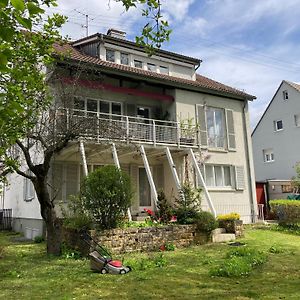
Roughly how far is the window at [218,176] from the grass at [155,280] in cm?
907

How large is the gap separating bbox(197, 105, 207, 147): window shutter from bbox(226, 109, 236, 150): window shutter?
1858 mm

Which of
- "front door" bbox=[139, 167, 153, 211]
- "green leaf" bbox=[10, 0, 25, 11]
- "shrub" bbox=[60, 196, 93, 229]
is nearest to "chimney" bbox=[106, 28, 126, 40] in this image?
"front door" bbox=[139, 167, 153, 211]

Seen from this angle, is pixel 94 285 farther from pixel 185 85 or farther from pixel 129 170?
pixel 185 85

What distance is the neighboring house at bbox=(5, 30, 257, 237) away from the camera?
17.5 metres

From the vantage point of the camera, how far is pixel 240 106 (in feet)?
76.8

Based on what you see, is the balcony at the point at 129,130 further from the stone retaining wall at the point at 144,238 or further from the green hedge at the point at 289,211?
the green hedge at the point at 289,211

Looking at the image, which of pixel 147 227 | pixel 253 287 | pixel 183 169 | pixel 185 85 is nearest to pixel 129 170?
pixel 183 169

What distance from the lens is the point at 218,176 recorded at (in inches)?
851

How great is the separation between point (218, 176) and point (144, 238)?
33.0ft

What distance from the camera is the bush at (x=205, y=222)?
14125 mm

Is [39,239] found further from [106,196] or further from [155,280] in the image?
[155,280]

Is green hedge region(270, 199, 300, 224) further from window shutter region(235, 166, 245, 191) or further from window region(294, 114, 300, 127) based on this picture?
window region(294, 114, 300, 127)

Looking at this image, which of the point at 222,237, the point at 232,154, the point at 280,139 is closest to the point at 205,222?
the point at 222,237

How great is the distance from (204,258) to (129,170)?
957cm
